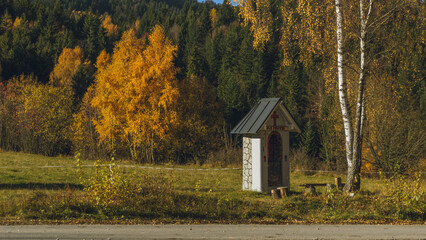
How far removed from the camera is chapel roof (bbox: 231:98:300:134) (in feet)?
50.1

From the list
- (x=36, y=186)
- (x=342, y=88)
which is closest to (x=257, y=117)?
(x=342, y=88)

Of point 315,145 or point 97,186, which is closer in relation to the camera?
point 97,186

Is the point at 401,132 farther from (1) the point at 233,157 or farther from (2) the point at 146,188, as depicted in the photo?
(2) the point at 146,188

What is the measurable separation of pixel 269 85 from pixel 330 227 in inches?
2276

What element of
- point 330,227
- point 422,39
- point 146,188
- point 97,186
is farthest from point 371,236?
point 422,39

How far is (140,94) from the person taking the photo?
1297 inches

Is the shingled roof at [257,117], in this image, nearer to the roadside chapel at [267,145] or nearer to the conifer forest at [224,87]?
the roadside chapel at [267,145]

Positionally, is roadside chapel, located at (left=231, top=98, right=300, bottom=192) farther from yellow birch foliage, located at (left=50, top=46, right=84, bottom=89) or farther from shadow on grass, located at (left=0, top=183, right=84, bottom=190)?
yellow birch foliage, located at (left=50, top=46, right=84, bottom=89)

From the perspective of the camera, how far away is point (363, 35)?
13.6 metres

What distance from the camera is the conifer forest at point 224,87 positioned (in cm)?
1505

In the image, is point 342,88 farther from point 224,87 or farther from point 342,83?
point 224,87

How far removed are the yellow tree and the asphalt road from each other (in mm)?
23127

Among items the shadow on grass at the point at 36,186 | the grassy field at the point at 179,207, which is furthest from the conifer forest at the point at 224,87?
the shadow on grass at the point at 36,186

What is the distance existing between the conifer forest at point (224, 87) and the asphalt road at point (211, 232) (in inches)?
136
